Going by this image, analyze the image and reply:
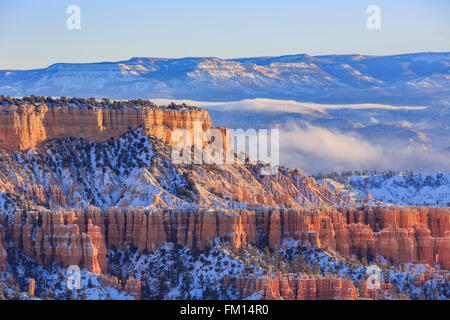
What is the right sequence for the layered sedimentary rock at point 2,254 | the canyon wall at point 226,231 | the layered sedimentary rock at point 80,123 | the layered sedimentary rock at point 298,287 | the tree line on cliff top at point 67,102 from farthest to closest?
the tree line on cliff top at point 67,102 → the layered sedimentary rock at point 80,123 → the canyon wall at point 226,231 → the layered sedimentary rock at point 2,254 → the layered sedimentary rock at point 298,287

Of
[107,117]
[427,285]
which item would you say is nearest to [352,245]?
[427,285]

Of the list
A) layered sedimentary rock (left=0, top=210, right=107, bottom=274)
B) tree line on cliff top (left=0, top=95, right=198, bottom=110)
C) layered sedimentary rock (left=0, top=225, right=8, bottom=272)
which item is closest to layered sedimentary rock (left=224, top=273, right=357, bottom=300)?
layered sedimentary rock (left=0, top=210, right=107, bottom=274)

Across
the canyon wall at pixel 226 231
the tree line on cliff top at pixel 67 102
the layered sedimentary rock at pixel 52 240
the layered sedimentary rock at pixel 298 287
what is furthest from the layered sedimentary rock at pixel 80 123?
the layered sedimentary rock at pixel 298 287

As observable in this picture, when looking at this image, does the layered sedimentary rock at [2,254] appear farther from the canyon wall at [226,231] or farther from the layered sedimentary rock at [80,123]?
the layered sedimentary rock at [80,123]

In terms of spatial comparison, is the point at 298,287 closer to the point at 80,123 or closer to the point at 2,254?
the point at 2,254

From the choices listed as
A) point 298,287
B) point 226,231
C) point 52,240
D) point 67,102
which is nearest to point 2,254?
point 52,240

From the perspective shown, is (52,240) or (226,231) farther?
(226,231)

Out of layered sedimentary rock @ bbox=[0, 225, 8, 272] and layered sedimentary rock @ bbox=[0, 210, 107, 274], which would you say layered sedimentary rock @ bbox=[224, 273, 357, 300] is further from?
layered sedimentary rock @ bbox=[0, 225, 8, 272]
